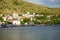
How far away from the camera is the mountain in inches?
553

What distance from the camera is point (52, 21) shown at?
15172 mm

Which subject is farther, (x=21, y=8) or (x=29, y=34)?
(x=21, y=8)

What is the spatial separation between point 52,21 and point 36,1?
4.94 ft

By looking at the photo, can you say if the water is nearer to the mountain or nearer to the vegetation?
the vegetation

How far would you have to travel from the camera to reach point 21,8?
567 inches

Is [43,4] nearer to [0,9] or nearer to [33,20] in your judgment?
[33,20]

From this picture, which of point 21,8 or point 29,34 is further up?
point 21,8

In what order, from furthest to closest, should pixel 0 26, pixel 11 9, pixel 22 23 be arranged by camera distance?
pixel 0 26 < pixel 22 23 < pixel 11 9

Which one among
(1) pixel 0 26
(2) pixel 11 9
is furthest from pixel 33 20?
(1) pixel 0 26

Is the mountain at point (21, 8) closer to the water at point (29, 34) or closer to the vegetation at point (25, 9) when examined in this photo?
→ the vegetation at point (25, 9)

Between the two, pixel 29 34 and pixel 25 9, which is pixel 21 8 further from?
pixel 29 34

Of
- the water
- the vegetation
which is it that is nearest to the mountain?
the vegetation

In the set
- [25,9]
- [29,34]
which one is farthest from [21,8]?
[29,34]

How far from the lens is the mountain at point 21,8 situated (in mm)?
14039
